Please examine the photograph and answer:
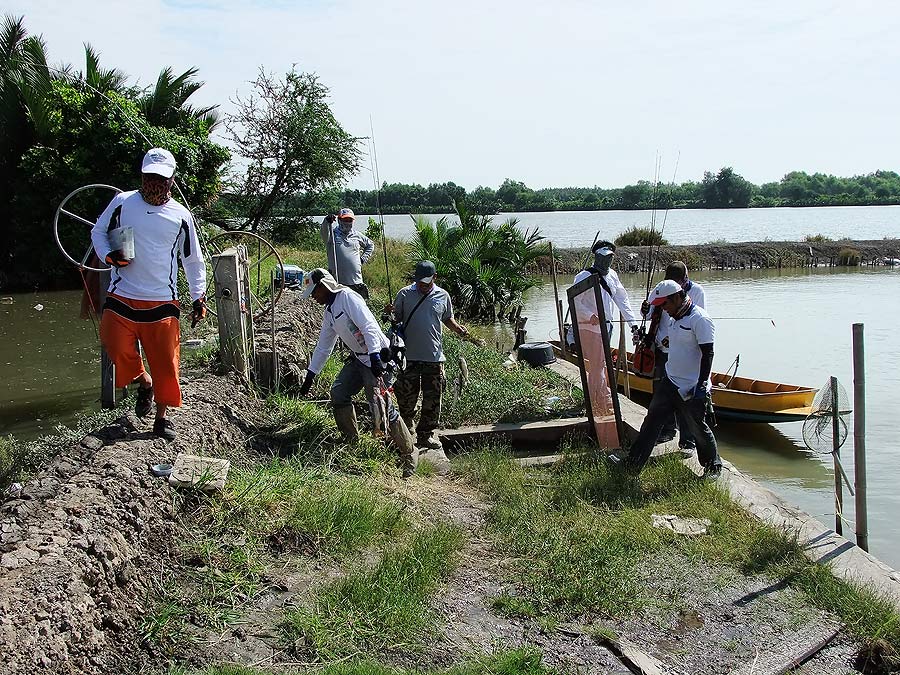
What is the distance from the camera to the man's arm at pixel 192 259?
5.57m

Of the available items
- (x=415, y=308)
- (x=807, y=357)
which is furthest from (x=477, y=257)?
(x=415, y=308)

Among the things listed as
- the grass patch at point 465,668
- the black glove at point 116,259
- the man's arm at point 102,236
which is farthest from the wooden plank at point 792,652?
the man's arm at point 102,236

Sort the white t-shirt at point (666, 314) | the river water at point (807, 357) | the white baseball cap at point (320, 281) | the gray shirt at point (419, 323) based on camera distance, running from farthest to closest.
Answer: the river water at point (807, 357) → the white t-shirt at point (666, 314) → the gray shirt at point (419, 323) → the white baseball cap at point (320, 281)

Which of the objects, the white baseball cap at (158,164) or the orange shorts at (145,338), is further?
the orange shorts at (145,338)

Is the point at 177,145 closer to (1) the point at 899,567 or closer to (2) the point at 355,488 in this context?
(2) the point at 355,488

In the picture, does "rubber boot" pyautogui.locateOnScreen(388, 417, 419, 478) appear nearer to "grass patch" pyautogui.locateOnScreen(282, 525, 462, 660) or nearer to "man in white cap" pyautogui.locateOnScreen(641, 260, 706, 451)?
"grass patch" pyautogui.locateOnScreen(282, 525, 462, 660)

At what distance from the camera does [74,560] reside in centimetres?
396

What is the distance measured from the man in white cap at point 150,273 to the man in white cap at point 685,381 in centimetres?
416

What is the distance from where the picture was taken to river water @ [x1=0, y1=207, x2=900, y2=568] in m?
9.88

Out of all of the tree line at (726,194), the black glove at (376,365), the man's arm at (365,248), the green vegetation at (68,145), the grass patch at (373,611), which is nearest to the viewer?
the grass patch at (373,611)

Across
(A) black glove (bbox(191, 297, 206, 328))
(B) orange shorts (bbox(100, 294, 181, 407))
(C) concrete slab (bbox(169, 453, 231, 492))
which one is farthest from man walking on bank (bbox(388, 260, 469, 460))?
(C) concrete slab (bbox(169, 453, 231, 492))

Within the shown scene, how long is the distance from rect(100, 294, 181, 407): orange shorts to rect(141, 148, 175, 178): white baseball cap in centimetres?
90

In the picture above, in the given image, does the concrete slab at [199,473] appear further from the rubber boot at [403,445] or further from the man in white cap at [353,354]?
the rubber boot at [403,445]

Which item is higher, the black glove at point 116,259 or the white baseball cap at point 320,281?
the black glove at point 116,259
